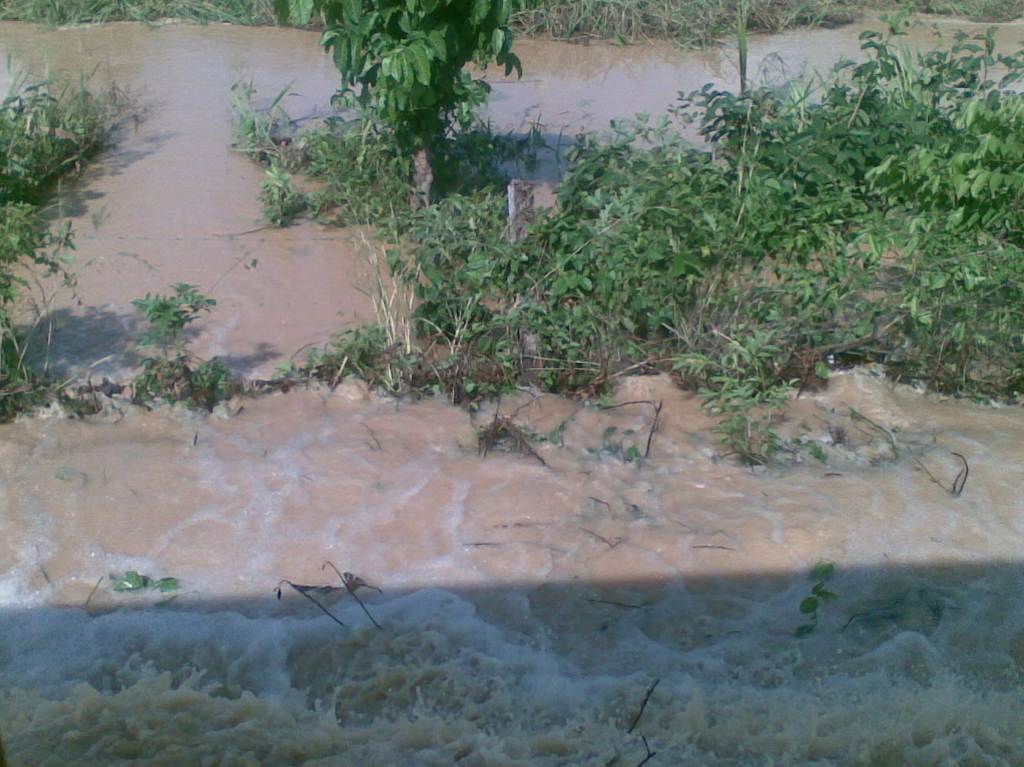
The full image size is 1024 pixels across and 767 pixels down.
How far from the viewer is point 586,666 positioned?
3701 millimetres

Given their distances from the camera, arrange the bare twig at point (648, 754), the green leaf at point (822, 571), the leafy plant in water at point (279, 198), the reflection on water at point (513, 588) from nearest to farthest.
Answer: the bare twig at point (648, 754), the reflection on water at point (513, 588), the green leaf at point (822, 571), the leafy plant in water at point (279, 198)

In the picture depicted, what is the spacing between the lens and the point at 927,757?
10.6 feet

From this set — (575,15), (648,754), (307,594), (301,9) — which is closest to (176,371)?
(307,594)

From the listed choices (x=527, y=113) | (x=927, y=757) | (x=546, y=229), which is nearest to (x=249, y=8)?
(x=527, y=113)

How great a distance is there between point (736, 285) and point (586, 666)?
2.35 m

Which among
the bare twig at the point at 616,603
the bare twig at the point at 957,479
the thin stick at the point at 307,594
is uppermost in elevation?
the bare twig at the point at 957,479

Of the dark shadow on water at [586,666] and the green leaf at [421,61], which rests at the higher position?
the green leaf at [421,61]

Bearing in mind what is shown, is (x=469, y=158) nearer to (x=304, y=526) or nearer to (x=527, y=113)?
(x=527, y=113)

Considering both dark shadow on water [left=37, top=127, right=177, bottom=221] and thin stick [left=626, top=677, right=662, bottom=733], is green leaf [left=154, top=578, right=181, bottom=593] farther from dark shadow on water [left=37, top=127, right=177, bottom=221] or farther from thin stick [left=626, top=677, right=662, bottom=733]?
dark shadow on water [left=37, top=127, right=177, bottom=221]

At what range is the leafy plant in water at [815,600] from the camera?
3.84 meters

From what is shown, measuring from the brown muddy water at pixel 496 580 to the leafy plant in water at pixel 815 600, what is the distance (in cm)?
3

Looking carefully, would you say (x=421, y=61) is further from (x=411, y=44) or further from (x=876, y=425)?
(x=876, y=425)

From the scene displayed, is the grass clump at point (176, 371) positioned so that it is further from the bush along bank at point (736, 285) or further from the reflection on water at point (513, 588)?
the bush along bank at point (736, 285)

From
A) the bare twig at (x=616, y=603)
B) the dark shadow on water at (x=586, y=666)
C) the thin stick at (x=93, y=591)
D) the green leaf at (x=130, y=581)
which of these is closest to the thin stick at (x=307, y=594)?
the dark shadow on water at (x=586, y=666)
